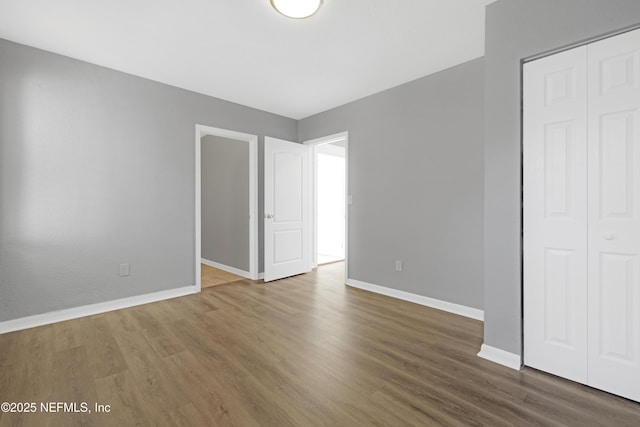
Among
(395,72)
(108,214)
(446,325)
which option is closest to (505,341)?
(446,325)

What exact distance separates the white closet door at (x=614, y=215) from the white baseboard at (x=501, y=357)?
0.37m

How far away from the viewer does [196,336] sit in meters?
2.41

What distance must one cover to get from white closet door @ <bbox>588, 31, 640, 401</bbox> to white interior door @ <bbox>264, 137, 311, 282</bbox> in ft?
11.3

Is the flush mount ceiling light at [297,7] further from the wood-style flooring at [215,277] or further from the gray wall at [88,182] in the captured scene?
the wood-style flooring at [215,277]

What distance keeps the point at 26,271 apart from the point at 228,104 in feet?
9.53

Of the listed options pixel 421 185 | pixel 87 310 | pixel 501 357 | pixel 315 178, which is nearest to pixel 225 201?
pixel 315 178

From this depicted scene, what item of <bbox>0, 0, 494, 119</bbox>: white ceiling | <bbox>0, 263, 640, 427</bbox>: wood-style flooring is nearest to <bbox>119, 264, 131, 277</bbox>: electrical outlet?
<bbox>0, 263, 640, 427</bbox>: wood-style flooring

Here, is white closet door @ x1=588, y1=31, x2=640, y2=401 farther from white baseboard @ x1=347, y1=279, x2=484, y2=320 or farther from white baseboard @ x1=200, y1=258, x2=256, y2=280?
white baseboard @ x1=200, y1=258, x2=256, y2=280

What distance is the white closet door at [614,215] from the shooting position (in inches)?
61.7

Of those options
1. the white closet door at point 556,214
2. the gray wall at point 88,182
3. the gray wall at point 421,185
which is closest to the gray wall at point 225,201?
the gray wall at point 88,182

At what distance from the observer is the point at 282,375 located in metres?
1.84

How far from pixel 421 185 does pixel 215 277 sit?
134 inches

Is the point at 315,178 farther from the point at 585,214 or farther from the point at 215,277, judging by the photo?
the point at 585,214

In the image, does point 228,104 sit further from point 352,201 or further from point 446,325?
point 446,325
